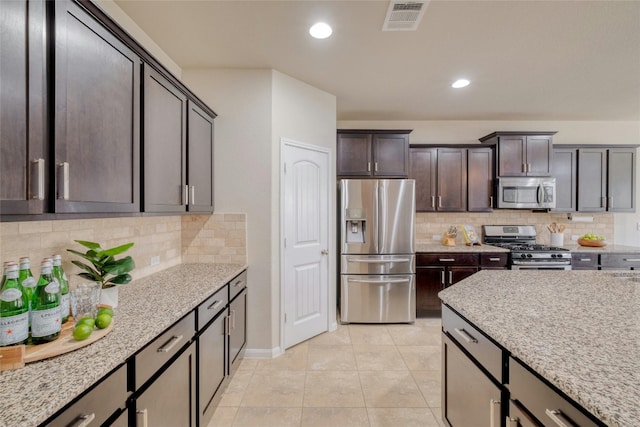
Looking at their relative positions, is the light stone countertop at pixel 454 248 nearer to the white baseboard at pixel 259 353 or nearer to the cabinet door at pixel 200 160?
the white baseboard at pixel 259 353

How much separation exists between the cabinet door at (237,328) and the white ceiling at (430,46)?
2139 mm

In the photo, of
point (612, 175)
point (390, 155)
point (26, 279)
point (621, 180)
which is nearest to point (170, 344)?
point (26, 279)

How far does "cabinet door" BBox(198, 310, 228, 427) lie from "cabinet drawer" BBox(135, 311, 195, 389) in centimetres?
19

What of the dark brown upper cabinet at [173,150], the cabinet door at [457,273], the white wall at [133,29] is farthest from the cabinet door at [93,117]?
the cabinet door at [457,273]

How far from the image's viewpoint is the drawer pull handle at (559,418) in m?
0.83

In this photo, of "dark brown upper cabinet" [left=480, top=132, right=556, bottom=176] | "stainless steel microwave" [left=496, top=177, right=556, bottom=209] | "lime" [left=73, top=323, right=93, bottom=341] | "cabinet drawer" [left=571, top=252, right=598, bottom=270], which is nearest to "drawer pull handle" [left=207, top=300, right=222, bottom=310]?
"lime" [left=73, top=323, right=93, bottom=341]

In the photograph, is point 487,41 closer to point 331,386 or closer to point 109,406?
point 331,386

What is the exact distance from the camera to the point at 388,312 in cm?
351

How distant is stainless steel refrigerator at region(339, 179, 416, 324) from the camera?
136 inches

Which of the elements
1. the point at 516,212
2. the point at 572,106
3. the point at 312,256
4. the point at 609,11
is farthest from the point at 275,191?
the point at 572,106

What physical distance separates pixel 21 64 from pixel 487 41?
285 centimetres

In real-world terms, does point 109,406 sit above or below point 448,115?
below

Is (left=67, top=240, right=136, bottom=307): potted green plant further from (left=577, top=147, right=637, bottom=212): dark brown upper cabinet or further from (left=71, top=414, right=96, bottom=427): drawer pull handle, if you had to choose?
(left=577, top=147, right=637, bottom=212): dark brown upper cabinet

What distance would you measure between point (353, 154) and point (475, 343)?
2.82 metres
